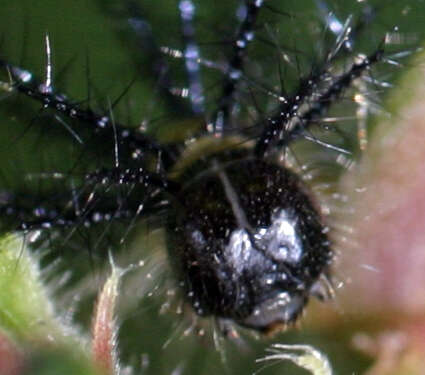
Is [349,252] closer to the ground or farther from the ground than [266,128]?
closer to the ground

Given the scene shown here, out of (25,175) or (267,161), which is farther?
(25,175)

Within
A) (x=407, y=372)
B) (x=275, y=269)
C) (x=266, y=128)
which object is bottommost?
(x=407, y=372)

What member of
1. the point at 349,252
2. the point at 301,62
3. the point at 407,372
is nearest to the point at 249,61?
the point at 301,62

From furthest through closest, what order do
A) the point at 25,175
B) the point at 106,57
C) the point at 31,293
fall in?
the point at 106,57
the point at 25,175
the point at 31,293

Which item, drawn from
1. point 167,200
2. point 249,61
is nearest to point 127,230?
point 167,200

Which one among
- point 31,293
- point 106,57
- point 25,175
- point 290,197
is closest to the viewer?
point 31,293

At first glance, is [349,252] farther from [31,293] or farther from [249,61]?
[31,293]

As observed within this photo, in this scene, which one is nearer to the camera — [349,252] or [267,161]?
[267,161]

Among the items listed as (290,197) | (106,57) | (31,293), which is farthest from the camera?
(106,57)

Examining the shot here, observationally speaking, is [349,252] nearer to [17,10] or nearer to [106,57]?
[106,57]
